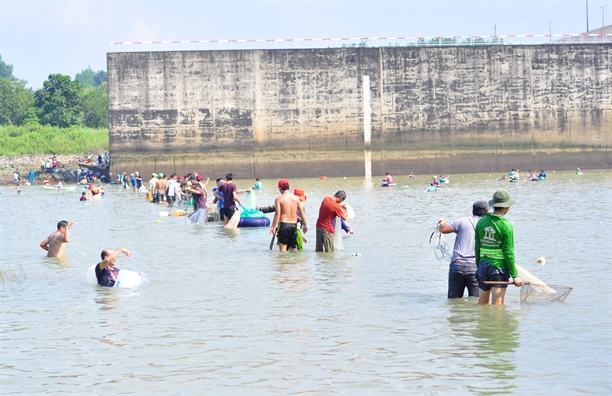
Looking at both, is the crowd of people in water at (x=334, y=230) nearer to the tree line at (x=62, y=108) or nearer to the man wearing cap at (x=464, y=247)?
the man wearing cap at (x=464, y=247)

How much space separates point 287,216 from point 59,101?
3021 inches

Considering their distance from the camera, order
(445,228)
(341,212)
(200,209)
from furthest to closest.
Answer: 1. (200,209)
2. (341,212)
3. (445,228)

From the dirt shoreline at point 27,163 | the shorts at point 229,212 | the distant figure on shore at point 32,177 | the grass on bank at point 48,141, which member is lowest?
the shorts at point 229,212

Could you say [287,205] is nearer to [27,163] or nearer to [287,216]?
[287,216]

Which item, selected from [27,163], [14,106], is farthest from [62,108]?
[27,163]

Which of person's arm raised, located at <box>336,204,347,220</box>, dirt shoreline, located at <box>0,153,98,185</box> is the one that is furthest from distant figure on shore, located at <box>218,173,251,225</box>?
dirt shoreline, located at <box>0,153,98,185</box>

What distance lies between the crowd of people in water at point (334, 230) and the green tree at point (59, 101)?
57063 mm

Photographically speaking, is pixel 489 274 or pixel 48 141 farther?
pixel 48 141

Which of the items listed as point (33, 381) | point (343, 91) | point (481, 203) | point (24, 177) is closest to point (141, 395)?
A: point (33, 381)

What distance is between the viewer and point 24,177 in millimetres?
62656

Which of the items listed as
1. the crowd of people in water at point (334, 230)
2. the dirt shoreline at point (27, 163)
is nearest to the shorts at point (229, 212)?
the crowd of people in water at point (334, 230)

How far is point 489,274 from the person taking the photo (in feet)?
38.2

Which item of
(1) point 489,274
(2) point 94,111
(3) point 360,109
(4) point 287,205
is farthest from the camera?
(2) point 94,111

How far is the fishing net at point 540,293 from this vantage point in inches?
518
